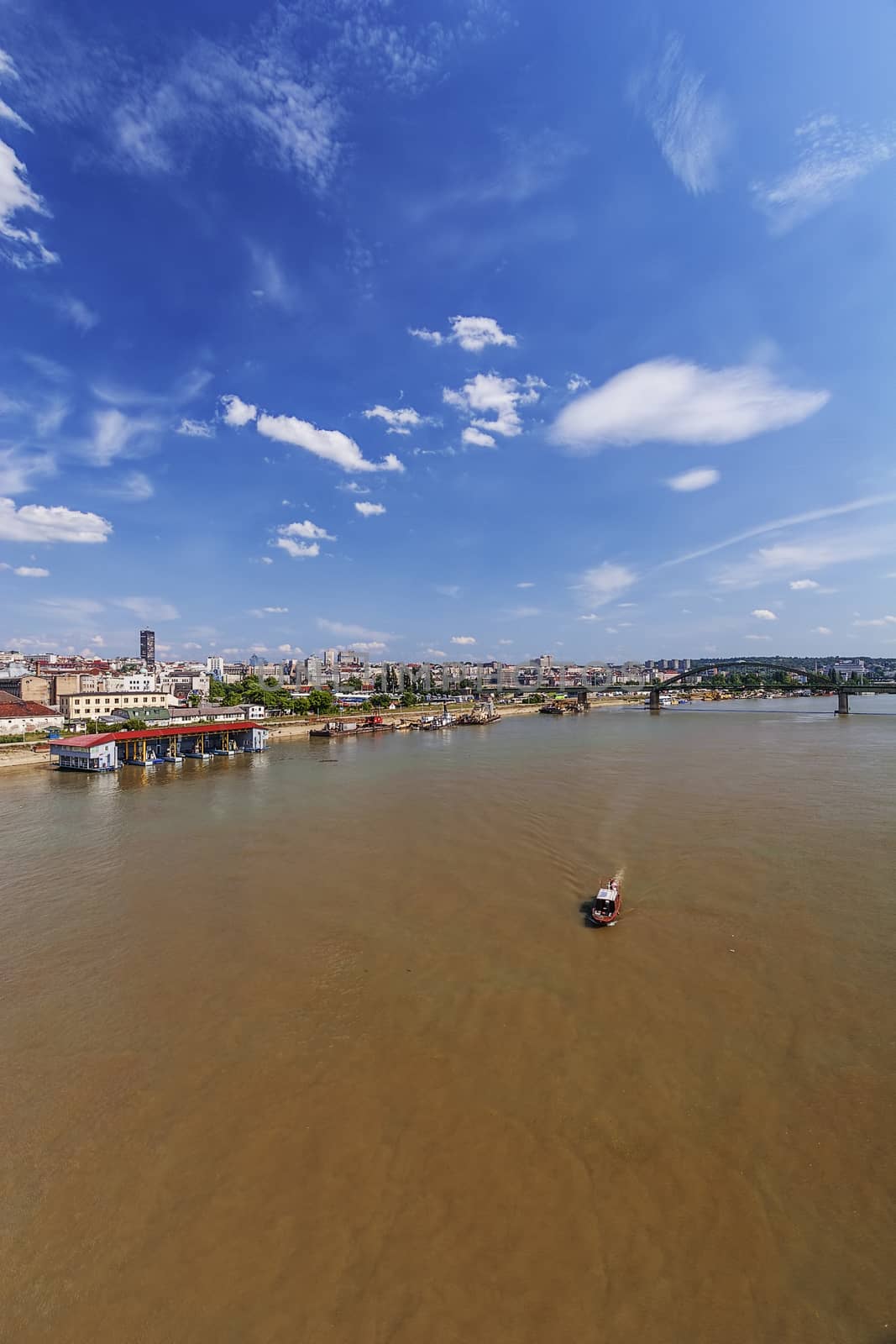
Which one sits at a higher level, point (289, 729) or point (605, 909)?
point (289, 729)

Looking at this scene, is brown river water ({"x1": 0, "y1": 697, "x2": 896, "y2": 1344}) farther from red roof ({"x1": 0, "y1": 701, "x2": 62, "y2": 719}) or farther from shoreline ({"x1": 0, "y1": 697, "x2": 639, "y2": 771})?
red roof ({"x1": 0, "y1": 701, "x2": 62, "y2": 719})

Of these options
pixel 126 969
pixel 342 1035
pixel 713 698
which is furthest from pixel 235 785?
pixel 713 698

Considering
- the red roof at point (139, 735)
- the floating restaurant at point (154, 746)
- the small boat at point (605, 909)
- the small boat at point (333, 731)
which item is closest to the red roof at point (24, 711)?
the floating restaurant at point (154, 746)

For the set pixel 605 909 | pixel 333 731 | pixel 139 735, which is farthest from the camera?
pixel 333 731

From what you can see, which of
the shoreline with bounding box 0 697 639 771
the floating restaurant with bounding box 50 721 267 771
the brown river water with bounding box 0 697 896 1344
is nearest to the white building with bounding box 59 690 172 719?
the floating restaurant with bounding box 50 721 267 771

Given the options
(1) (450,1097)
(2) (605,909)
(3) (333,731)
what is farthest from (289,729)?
(1) (450,1097)

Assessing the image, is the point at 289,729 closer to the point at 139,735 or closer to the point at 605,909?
the point at 139,735

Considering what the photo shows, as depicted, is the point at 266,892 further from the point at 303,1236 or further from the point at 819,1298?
the point at 819,1298
